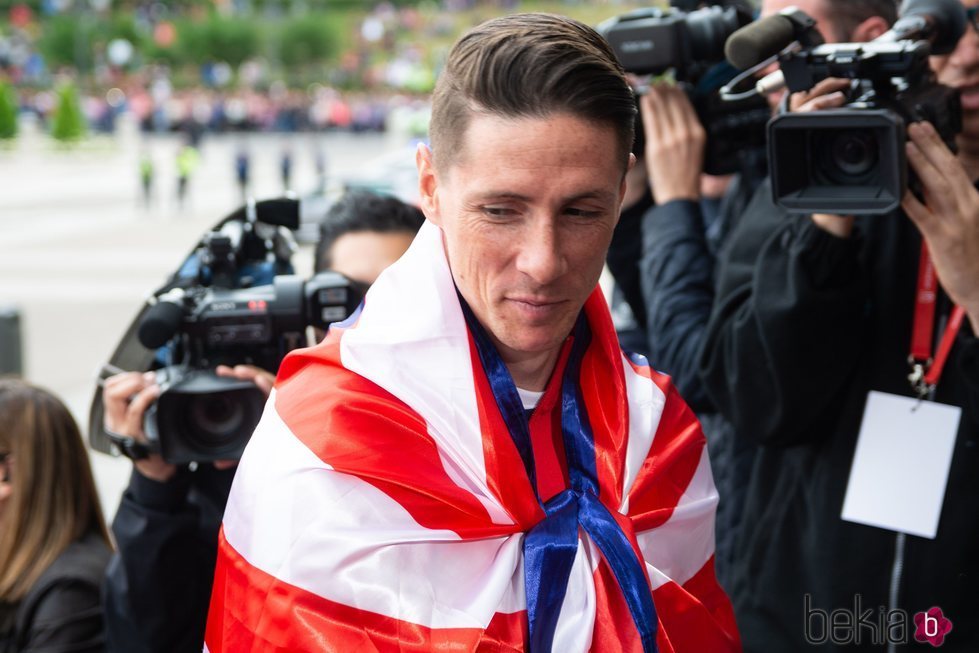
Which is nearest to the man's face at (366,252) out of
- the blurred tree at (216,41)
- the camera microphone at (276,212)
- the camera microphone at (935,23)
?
the camera microphone at (276,212)

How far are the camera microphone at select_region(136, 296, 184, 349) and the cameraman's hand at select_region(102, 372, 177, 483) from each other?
0.11 metres

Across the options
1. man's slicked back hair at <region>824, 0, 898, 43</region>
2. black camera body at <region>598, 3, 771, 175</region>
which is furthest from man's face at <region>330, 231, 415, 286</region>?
man's slicked back hair at <region>824, 0, 898, 43</region>

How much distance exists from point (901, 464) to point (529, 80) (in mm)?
1335

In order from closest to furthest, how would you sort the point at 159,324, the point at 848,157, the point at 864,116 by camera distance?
1. the point at 864,116
2. the point at 848,157
3. the point at 159,324

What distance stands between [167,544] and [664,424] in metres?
1.24

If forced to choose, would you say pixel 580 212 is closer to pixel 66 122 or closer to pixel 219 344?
pixel 219 344

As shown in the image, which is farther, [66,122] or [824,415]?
[66,122]

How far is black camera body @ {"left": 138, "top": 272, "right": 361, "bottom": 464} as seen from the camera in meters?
2.63

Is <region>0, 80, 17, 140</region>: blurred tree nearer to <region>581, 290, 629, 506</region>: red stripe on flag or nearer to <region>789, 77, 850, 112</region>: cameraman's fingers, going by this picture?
<region>789, 77, 850, 112</region>: cameraman's fingers

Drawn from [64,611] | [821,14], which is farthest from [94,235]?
[821,14]

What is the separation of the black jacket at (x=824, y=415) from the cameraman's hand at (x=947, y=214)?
126 mm

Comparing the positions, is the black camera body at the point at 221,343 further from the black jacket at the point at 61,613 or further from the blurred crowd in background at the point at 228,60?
the blurred crowd in background at the point at 228,60

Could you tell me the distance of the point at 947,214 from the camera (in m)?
2.44

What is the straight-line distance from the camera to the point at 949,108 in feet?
8.37
